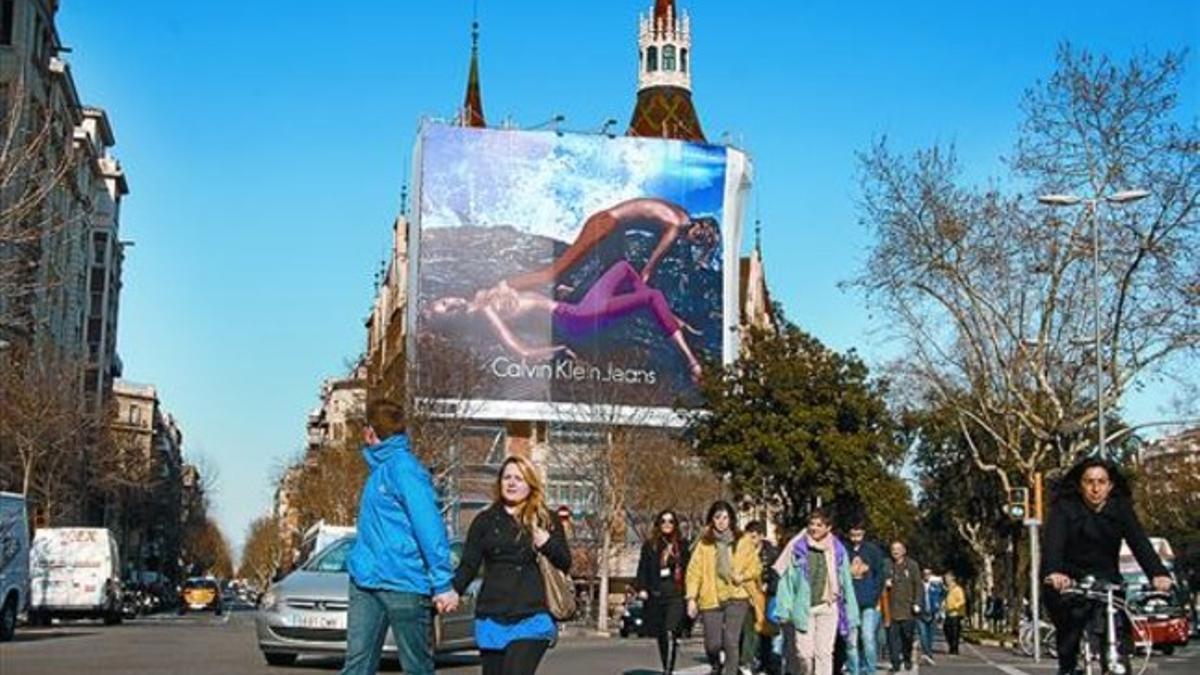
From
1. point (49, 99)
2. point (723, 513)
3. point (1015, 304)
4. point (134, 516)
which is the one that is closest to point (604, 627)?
point (1015, 304)

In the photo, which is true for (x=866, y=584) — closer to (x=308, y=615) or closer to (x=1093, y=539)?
(x=308, y=615)

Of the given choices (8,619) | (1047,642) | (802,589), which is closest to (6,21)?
(8,619)

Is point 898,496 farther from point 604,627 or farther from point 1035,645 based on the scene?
point 1035,645

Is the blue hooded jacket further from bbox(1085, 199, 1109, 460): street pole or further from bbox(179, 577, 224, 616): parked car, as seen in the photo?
bbox(179, 577, 224, 616): parked car

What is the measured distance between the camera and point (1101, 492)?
881cm

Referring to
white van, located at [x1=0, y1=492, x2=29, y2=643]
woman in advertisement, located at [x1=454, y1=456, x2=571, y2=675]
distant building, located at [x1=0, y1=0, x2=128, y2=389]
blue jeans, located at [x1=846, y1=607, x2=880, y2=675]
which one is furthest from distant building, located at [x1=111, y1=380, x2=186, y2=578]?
woman in advertisement, located at [x1=454, y1=456, x2=571, y2=675]

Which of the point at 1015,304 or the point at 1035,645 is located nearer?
the point at 1035,645

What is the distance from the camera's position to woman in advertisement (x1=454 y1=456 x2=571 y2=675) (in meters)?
8.31

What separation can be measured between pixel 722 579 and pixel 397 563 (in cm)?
675

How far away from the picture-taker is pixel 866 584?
16500 millimetres

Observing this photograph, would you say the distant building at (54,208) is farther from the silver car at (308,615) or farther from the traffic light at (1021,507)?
the traffic light at (1021,507)

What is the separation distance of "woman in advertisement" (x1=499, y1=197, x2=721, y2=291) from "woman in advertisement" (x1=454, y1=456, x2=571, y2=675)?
218 ft

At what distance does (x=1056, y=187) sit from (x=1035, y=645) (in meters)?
9.62

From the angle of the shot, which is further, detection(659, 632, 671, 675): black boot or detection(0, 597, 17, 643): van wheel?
detection(0, 597, 17, 643): van wheel
